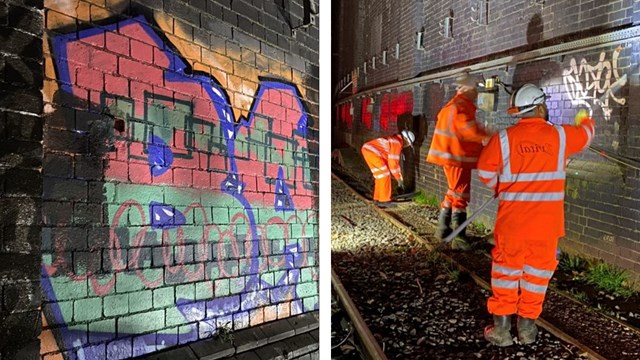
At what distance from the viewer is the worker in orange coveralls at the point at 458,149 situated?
457cm

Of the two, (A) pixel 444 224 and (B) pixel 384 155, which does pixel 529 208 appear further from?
(B) pixel 384 155

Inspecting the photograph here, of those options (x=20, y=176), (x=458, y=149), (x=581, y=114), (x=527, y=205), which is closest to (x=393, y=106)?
(x=458, y=149)

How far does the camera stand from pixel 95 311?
1890 mm

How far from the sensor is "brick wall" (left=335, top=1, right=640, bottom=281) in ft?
12.4

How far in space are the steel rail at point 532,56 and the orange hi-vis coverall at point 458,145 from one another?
64cm

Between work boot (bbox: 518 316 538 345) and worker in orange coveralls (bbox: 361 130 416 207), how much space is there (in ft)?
10.0

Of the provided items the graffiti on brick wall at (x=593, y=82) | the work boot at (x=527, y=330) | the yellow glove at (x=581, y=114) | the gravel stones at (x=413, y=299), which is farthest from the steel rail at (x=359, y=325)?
the graffiti on brick wall at (x=593, y=82)

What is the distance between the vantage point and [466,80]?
516cm

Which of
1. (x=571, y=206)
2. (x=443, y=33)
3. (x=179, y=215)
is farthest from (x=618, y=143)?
(x=179, y=215)

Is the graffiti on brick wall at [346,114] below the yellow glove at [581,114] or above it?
above

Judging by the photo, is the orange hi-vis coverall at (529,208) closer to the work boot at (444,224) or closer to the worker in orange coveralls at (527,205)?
the worker in orange coveralls at (527,205)

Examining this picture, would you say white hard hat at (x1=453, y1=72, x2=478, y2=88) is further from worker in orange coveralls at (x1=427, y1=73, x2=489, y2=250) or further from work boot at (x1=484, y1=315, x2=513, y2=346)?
work boot at (x1=484, y1=315, x2=513, y2=346)

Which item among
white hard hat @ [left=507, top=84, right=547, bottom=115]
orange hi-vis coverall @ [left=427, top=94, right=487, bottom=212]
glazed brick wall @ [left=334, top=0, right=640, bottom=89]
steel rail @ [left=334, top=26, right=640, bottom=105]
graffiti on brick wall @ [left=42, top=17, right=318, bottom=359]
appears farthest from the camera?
orange hi-vis coverall @ [left=427, top=94, right=487, bottom=212]

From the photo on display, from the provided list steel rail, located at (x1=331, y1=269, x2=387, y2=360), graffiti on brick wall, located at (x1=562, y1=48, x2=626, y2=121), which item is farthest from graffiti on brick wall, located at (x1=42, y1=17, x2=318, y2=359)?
graffiti on brick wall, located at (x1=562, y1=48, x2=626, y2=121)
